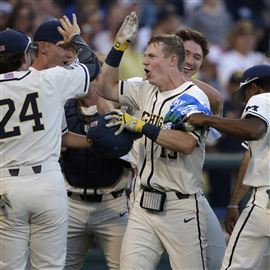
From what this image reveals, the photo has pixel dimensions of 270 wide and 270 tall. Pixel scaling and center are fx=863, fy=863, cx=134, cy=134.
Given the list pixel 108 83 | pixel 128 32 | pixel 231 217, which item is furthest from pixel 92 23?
pixel 231 217

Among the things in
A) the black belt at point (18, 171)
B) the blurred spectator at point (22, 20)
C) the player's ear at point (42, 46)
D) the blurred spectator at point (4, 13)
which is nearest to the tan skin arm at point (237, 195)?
the black belt at point (18, 171)

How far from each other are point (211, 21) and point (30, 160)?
7063 millimetres

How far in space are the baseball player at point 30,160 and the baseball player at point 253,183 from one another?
99 cm

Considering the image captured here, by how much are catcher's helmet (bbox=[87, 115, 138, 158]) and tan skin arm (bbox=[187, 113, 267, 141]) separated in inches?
17.9

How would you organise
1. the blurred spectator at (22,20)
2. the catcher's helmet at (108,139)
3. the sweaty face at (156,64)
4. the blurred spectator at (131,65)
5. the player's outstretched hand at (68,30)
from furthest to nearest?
the blurred spectator at (131,65) < the blurred spectator at (22,20) < the player's outstretched hand at (68,30) < the sweaty face at (156,64) < the catcher's helmet at (108,139)

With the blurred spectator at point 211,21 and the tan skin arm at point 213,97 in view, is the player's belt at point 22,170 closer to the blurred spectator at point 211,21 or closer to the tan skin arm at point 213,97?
the tan skin arm at point 213,97

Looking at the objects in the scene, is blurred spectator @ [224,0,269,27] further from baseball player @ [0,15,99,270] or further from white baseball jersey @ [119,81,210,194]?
baseball player @ [0,15,99,270]

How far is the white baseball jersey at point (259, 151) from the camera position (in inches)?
238

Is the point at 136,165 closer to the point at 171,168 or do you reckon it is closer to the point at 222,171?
the point at 171,168

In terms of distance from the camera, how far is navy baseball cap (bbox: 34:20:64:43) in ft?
22.4

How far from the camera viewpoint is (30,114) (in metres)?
5.83

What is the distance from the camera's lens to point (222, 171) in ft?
31.4

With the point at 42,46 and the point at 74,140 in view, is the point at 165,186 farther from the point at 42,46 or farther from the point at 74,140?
the point at 42,46

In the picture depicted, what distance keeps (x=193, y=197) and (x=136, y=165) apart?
1.90ft
